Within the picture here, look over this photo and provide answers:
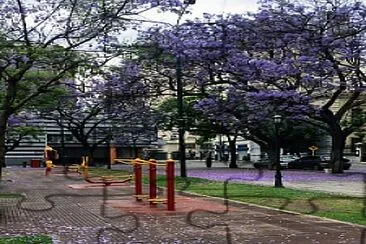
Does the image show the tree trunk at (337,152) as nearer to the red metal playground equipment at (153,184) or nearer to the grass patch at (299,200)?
the grass patch at (299,200)

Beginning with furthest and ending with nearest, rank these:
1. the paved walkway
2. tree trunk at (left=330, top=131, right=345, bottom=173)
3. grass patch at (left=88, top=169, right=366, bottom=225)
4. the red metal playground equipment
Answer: tree trunk at (left=330, top=131, right=345, bottom=173)
the red metal playground equipment
grass patch at (left=88, top=169, right=366, bottom=225)
the paved walkway

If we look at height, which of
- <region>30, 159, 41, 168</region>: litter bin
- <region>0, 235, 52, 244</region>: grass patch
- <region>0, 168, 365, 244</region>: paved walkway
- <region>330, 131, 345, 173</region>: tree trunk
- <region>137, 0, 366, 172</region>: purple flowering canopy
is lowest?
<region>0, 168, 365, 244</region>: paved walkway

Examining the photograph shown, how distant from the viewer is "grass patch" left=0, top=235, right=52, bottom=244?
8.77m

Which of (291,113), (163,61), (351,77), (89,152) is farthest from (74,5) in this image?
(89,152)

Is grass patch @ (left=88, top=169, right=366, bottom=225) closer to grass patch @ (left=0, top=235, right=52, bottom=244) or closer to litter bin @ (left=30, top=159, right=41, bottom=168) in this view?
grass patch @ (left=0, top=235, right=52, bottom=244)

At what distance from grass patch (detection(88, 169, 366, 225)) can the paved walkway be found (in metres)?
0.69

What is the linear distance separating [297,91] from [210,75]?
395cm

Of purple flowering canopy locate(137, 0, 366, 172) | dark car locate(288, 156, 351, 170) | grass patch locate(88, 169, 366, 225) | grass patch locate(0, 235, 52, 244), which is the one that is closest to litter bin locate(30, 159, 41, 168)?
dark car locate(288, 156, 351, 170)

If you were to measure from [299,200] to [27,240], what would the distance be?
8.90 m

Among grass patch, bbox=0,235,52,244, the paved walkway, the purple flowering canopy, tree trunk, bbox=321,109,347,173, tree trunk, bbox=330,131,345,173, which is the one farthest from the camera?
tree trunk, bbox=330,131,345,173

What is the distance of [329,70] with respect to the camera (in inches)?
1065

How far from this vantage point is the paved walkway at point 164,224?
32.3ft

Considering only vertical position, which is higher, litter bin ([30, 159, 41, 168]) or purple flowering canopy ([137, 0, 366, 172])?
purple flowering canopy ([137, 0, 366, 172])

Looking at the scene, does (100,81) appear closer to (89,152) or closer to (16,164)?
(89,152)
